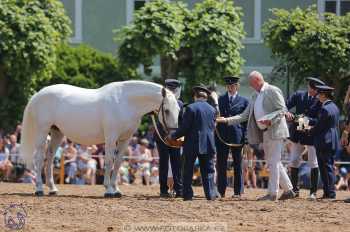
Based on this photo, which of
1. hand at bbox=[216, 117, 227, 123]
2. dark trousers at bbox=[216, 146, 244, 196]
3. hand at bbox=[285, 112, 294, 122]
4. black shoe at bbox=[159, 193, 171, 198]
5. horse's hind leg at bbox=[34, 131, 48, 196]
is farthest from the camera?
black shoe at bbox=[159, 193, 171, 198]

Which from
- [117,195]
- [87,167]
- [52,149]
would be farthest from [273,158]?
[87,167]

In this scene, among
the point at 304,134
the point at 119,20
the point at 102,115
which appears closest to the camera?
the point at 304,134

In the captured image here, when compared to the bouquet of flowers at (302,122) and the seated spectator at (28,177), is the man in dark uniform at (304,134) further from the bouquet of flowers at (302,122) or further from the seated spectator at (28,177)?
the seated spectator at (28,177)

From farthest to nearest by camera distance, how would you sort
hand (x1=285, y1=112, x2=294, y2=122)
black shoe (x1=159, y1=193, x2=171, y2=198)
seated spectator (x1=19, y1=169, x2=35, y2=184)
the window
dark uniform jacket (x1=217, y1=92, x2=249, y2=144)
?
the window < seated spectator (x1=19, y1=169, x2=35, y2=184) < black shoe (x1=159, y1=193, x2=171, y2=198) < dark uniform jacket (x1=217, y1=92, x2=249, y2=144) < hand (x1=285, y1=112, x2=294, y2=122)

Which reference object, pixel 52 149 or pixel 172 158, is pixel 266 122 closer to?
pixel 172 158

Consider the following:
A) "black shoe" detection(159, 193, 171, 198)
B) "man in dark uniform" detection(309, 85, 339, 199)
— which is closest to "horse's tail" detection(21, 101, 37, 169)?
"black shoe" detection(159, 193, 171, 198)

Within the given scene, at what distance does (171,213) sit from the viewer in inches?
516

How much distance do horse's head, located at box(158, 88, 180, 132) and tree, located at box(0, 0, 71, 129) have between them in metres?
8.76

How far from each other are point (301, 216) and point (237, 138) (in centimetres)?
307

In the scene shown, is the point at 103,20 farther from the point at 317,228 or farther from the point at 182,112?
the point at 317,228

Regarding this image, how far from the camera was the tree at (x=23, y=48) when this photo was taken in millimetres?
23375

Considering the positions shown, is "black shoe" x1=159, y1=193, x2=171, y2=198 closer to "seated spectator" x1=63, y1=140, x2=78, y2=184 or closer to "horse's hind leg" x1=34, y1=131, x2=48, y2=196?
"horse's hind leg" x1=34, y1=131, x2=48, y2=196

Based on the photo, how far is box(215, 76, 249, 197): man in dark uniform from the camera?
1583 cm

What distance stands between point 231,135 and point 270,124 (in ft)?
4.06
